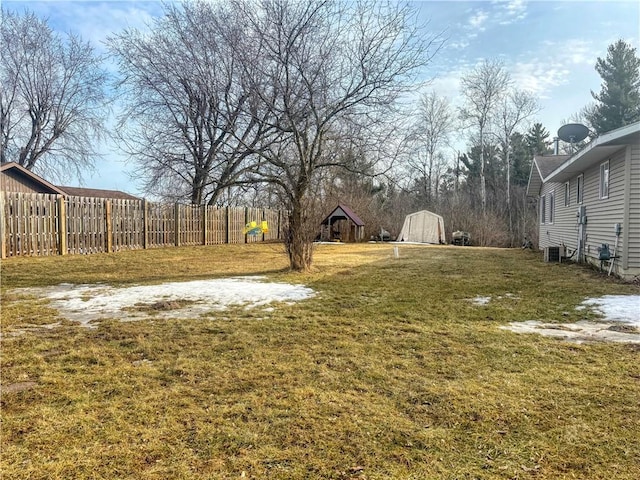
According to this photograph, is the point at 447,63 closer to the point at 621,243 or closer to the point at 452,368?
the point at 621,243

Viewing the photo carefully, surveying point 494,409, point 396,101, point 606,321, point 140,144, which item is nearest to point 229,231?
point 140,144

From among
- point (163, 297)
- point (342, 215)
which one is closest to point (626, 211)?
point (163, 297)

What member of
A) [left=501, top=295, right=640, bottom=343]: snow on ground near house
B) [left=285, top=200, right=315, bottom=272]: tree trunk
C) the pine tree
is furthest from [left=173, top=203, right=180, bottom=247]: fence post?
the pine tree

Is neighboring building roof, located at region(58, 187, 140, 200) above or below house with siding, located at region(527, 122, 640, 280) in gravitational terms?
above

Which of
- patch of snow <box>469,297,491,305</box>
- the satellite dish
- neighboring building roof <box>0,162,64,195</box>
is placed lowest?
patch of snow <box>469,297,491,305</box>

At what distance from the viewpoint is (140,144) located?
14883 millimetres

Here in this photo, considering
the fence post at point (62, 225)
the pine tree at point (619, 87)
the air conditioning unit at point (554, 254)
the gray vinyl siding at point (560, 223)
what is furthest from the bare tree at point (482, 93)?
the fence post at point (62, 225)

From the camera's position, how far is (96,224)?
42.1 feet

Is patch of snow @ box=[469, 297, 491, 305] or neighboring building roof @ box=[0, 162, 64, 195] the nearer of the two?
patch of snow @ box=[469, 297, 491, 305]

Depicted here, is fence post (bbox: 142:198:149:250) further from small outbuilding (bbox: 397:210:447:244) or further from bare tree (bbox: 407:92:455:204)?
bare tree (bbox: 407:92:455:204)

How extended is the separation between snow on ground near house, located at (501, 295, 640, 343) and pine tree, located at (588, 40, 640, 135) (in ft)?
90.4

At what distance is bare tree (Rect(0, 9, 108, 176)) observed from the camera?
19.9 metres

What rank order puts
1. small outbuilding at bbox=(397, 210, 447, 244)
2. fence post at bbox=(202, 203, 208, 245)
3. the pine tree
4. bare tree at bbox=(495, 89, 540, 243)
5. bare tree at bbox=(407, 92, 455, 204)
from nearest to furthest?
fence post at bbox=(202, 203, 208, 245)
small outbuilding at bbox=(397, 210, 447, 244)
the pine tree
bare tree at bbox=(407, 92, 455, 204)
bare tree at bbox=(495, 89, 540, 243)

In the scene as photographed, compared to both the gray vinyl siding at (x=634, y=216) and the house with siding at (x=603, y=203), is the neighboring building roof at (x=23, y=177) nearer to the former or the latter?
the house with siding at (x=603, y=203)
